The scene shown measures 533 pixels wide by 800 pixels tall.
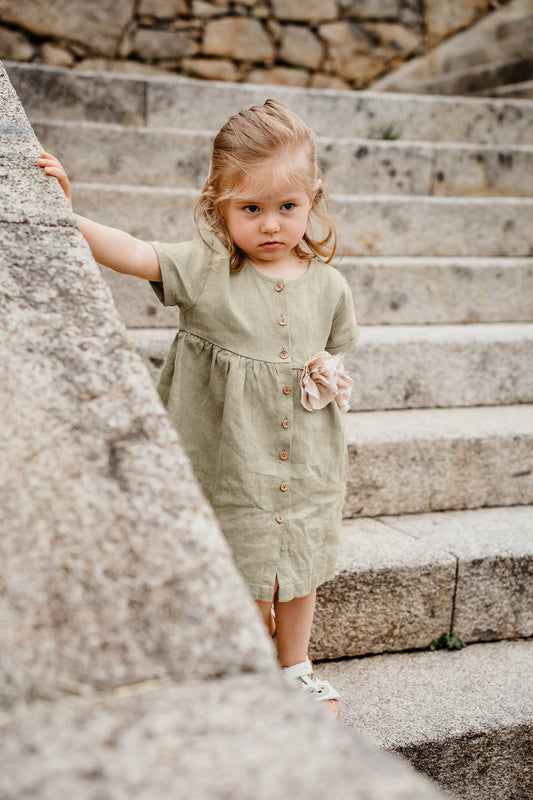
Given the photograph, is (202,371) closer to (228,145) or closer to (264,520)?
(264,520)

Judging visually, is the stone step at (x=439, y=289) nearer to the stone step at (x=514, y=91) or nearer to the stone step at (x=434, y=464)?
the stone step at (x=434, y=464)

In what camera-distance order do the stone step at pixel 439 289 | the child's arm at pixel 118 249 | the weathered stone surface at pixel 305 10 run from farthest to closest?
the weathered stone surface at pixel 305 10
the stone step at pixel 439 289
the child's arm at pixel 118 249

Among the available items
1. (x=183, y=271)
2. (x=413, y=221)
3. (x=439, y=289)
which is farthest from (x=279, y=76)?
(x=183, y=271)

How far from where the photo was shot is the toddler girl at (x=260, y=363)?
5.19 feet

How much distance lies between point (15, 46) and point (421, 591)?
461cm

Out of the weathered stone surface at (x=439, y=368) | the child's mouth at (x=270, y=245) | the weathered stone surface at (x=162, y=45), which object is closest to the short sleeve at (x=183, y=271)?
the child's mouth at (x=270, y=245)

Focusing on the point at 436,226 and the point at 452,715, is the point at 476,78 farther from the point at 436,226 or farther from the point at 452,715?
the point at 452,715

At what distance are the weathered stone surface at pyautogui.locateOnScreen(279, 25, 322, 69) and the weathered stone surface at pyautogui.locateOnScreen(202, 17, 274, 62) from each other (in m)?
0.13

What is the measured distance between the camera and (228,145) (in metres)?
1.59

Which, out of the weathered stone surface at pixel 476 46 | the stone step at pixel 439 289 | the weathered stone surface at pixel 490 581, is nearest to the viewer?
the weathered stone surface at pixel 490 581

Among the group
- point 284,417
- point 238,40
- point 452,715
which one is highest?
point 238,40

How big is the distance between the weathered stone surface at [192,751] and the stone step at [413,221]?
2.34m

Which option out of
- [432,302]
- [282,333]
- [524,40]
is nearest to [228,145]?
[282,333]

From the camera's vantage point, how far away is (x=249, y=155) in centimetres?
156
